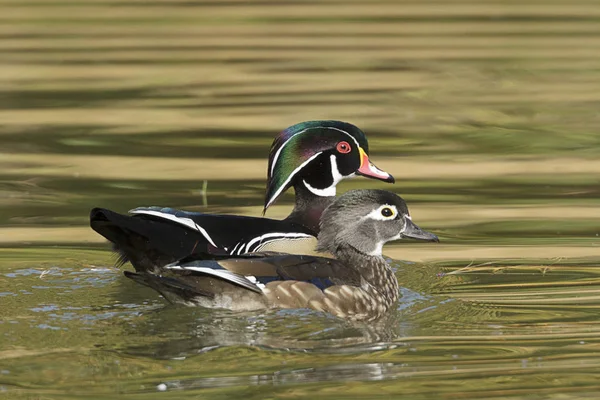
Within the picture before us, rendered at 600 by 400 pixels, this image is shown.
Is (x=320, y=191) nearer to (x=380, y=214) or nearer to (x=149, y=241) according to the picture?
(x=380, y=214)

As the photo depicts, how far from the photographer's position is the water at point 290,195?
20.3ft

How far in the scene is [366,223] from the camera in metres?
7.86

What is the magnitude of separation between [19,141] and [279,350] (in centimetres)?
544

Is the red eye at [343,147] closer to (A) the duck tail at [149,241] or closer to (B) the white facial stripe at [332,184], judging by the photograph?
(B) the white facial stripe at [332,184]

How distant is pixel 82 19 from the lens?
1795cm

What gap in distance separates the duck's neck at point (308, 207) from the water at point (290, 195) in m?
0.53

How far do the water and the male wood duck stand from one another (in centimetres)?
12

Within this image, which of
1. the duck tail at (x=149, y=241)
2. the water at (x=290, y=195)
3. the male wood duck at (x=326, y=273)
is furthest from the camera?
the duck tail at (x=149, y=241)

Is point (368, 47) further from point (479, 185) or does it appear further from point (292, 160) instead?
point (292, 160)

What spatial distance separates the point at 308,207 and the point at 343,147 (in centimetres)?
43

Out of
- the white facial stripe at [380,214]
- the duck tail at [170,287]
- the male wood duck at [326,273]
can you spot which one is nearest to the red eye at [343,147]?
the male wood duck at [326,273]

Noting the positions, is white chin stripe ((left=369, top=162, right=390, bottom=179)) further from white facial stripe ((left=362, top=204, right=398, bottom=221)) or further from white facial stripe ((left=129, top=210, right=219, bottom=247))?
white facial stripe ((left=129, top=210, right=219, bottom=247))

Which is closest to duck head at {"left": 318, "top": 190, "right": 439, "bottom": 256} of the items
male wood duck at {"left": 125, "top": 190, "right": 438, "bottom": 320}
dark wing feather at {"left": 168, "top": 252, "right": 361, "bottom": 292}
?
male wood duck at {"left": 125, "top": 190, "right": 438, "bottom": 320}

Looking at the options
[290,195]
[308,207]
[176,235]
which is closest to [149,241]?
[176,235]
